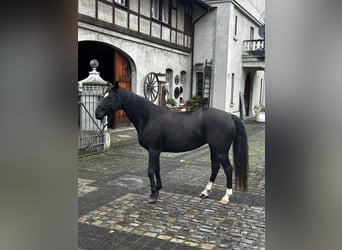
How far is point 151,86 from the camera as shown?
13203 millimetres

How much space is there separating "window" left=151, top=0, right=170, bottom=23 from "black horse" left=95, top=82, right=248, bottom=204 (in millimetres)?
9906

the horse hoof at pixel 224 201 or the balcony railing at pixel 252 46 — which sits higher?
the balcony railing at pixel 252 46

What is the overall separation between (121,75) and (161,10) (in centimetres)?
377

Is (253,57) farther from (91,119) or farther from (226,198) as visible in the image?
(226,198)

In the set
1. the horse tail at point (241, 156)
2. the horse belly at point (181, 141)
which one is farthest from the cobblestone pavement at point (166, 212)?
the horse belly at point (181, 141)

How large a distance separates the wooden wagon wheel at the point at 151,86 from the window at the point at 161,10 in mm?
2526

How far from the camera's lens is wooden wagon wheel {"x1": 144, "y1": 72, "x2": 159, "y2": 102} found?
1297 centimetres

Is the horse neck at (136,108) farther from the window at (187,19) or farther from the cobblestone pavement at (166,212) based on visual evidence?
the window at (187,19)

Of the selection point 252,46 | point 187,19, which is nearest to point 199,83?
point 187,19

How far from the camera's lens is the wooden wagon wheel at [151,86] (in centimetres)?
1297
